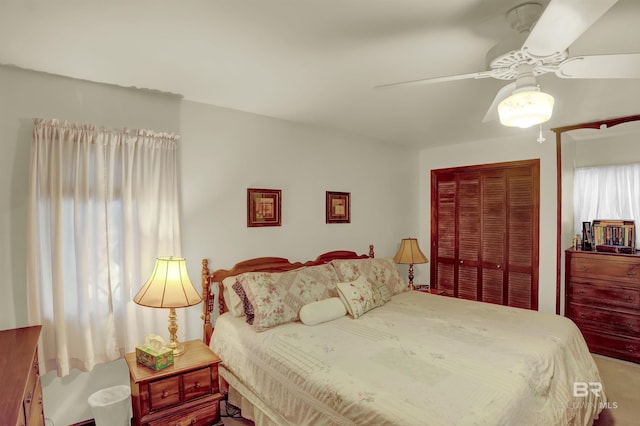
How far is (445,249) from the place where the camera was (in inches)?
183

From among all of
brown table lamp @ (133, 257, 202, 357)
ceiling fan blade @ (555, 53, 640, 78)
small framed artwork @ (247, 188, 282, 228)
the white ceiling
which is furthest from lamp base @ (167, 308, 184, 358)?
ceiling fan blade @ (555, 53, 640, 78)

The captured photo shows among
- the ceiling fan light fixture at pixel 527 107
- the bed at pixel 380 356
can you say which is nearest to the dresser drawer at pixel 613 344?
the bed at pixel 380 356

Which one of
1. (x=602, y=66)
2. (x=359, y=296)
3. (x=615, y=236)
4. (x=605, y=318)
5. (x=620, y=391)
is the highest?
(x=602, y=66)

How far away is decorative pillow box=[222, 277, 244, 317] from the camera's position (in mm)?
2654

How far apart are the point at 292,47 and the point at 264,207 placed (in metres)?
1.58

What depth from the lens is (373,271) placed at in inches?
135

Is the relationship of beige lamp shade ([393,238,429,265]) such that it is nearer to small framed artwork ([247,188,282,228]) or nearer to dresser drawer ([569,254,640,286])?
dresser drawer ([569,254,640,286])

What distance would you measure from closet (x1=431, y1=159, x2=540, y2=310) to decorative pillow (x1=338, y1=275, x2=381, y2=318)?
191cm

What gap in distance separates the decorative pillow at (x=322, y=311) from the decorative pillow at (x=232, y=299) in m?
0.47

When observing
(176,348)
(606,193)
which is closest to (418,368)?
(176,348)

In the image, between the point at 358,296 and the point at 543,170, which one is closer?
the point at 358,296

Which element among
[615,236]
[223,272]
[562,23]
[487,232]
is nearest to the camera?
[562,23]

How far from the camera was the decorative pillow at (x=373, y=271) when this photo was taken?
3262 millimetres

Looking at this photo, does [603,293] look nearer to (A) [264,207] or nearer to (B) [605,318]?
(B) [605,318]
